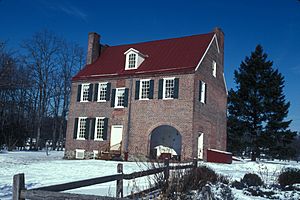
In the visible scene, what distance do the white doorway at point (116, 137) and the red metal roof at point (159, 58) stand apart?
4.04 metres

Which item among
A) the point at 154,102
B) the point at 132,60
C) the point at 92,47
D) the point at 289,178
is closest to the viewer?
the point at 289,178

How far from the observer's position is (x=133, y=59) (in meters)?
24.3

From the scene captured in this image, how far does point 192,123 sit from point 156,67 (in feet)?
17.2

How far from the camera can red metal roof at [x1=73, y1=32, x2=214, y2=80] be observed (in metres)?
22.1

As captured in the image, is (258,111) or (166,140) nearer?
(166,140)

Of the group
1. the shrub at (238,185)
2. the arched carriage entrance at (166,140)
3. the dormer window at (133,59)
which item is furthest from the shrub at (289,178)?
the dormer window at (133,59)

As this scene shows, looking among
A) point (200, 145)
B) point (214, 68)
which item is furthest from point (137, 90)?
point (214, 68)

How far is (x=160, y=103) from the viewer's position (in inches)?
843

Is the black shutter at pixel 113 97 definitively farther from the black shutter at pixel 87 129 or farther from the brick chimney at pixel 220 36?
the brick chimney at pixel 220 36

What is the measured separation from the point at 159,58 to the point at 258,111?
11.6m

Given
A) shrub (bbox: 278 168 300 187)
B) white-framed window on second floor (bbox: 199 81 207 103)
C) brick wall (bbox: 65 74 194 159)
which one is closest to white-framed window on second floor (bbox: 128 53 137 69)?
brick wall (bbox: 65 74 194 159)

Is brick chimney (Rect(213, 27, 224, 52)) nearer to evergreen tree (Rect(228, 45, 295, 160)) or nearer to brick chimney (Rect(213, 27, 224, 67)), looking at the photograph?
brick chimney (Rect(213, 27, 224, 67))

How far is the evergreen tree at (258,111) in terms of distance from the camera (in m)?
29.1

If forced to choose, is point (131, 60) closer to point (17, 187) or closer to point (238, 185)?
point (238, 185)
